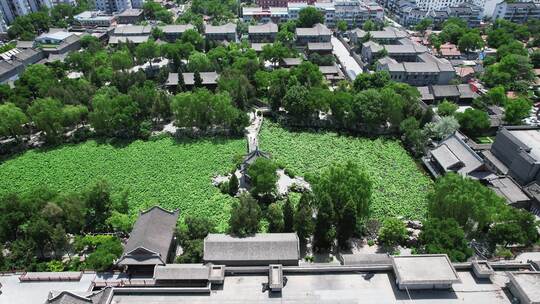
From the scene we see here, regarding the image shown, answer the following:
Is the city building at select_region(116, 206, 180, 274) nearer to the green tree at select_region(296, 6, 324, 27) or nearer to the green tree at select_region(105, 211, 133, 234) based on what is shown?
the green tree at select_region(105, 211, 133, 234)

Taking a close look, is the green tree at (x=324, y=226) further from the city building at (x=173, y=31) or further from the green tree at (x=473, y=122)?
the city building at (x=173, y=31)

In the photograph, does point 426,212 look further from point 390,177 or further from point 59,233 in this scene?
point 59,233

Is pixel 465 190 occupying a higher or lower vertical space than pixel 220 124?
higher

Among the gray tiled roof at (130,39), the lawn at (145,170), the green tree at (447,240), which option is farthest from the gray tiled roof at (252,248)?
the gray tiled roof at (130,39)

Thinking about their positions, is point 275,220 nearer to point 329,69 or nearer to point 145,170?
point 145,170

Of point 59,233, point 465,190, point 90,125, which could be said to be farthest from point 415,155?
point 90,125
